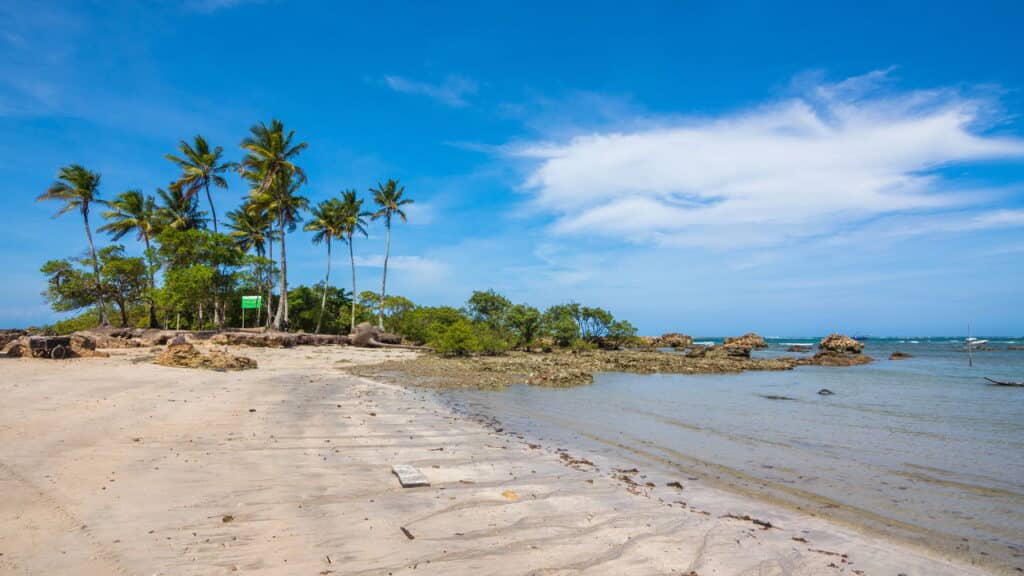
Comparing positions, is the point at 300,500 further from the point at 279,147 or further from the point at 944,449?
the point at 279,147

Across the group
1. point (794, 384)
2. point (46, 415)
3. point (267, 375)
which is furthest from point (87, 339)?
point (794, 384)

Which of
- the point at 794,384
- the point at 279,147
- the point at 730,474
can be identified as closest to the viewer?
the point at 730,474

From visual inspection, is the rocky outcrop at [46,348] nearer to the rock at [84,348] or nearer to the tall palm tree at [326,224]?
the rock at [84,348]

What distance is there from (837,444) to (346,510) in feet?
31.7

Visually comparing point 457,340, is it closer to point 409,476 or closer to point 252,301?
point 252,301

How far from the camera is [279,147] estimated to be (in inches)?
1569

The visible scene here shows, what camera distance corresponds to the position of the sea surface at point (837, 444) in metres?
5.76

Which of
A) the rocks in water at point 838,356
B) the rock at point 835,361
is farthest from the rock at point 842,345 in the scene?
the rock at point 835,361

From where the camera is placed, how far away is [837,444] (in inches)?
380

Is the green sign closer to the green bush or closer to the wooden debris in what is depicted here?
the green bush

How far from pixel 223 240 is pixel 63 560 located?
1680 inches

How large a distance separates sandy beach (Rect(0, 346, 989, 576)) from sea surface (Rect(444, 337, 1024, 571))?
3.05 ft

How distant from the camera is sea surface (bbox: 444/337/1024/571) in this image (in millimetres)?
5762

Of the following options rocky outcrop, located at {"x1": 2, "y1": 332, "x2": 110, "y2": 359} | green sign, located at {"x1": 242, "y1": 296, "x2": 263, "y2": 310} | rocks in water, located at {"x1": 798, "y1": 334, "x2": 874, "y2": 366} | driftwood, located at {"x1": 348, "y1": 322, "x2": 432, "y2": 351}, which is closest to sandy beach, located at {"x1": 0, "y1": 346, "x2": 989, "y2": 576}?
rocky outcrop, located at {"x1": 2, "y1": 332, "x2": 110, "y2": 359}
